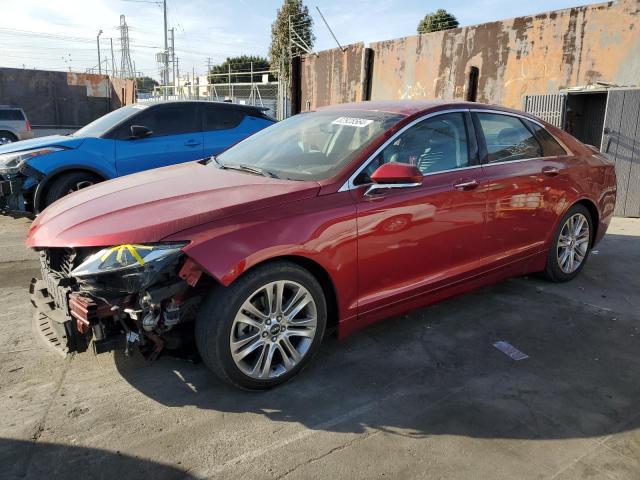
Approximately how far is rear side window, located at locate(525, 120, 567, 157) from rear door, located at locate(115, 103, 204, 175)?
187 inches

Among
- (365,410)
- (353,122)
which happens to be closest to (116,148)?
(353,122)

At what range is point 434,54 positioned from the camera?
420 inches

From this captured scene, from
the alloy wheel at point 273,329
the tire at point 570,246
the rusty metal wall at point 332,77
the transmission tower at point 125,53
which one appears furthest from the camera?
the transmission tower at point 125,53

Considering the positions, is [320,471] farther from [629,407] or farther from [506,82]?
[506,82]

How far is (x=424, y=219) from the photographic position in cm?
353

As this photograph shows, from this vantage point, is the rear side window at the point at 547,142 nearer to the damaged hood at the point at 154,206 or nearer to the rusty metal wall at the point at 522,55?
the damaged hood at the point at 154,206

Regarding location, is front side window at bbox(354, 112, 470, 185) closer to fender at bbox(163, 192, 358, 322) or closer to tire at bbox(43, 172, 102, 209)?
fender at bbox(163, 192, 358, 322)

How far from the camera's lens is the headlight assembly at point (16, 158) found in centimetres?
634

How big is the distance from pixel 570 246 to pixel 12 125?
1957 centimetres

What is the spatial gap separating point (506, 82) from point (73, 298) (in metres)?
8.79

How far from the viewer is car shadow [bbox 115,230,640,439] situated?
281 centimetres

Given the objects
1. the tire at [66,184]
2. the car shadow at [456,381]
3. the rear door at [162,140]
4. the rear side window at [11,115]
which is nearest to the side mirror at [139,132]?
the rear door at [162,140]

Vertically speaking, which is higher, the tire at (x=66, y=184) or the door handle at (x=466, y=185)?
the door handle at (x=466, y=185)

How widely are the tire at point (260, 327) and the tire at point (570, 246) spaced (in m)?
2.66
